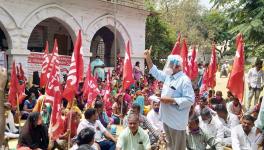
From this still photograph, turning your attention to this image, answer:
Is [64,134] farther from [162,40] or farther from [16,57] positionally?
[162,40]

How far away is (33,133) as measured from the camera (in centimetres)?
604

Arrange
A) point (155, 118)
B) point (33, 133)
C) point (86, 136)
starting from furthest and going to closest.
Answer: point (155, 118) < point (33, 133) < point (86, 136)

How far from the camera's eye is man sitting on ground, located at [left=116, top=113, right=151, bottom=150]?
5520mm

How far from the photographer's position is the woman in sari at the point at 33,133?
591 cm

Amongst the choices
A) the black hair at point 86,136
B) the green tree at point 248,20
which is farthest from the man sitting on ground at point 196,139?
the green tree at point 248,20

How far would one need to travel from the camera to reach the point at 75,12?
15.8 m

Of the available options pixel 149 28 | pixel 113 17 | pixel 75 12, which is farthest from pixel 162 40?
pixel 75 12

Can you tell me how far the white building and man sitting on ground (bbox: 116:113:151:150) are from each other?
897cm

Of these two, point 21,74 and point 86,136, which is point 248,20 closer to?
point 86,136

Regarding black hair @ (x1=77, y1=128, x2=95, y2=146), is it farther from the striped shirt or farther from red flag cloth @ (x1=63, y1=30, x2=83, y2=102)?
red flag cloth @ (x1=63, y1=30, x2=83, y2=102)

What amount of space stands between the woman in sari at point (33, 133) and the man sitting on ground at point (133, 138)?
51.1 inches

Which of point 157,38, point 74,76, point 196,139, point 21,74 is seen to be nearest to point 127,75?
point 74,76

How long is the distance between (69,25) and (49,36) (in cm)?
230

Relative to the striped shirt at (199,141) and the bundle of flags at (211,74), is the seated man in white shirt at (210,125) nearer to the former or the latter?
the striped shirt at (199,141)
